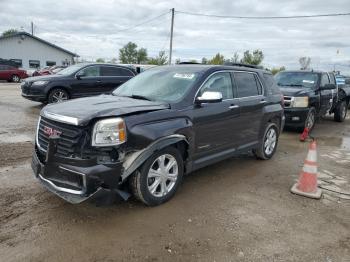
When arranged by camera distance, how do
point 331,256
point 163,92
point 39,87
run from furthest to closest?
point 39,87
point 163,92
point 331,256

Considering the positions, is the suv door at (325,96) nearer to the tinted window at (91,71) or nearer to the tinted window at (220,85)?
the tinted window at (220,85)

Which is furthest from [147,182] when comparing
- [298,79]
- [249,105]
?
[298,79]

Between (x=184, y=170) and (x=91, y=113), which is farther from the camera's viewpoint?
(x=184, y=170)

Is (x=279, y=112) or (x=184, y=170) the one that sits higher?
(x=279, y=112)

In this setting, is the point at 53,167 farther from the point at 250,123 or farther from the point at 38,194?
the point at 250,123

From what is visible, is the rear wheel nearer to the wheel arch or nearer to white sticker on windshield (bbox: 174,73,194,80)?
white sticker on windshield (bbox: 174,73,194,80)

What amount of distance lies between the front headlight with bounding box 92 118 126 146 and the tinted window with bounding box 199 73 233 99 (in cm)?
157

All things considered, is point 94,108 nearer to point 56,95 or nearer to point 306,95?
point 306,95

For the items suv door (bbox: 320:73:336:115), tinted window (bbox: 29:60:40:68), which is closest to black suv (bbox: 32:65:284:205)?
suv door (bbox: 320:73:336:115)

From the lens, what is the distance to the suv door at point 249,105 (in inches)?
233

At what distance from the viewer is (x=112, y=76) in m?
12.9

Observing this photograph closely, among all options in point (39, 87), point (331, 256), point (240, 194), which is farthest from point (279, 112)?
point (39, 87)

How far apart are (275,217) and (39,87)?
960cm

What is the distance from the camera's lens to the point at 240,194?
5117mm
